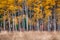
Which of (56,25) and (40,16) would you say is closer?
(40,16)

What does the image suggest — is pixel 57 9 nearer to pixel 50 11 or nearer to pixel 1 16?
pixel 50 11

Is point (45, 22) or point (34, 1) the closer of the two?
point (34, 1)

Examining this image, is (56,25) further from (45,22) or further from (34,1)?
(34,1)

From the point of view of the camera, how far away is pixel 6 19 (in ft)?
56.9

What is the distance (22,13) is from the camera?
1739 centimetres

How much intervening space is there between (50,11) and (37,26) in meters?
1.94

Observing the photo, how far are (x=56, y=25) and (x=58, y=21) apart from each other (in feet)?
2.62

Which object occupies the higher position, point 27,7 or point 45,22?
point 27,7

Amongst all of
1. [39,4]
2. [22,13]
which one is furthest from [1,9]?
[39,4]

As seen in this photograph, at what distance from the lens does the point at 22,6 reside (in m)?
17.0

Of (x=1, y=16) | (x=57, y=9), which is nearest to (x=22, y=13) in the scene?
(x=1, y=16)

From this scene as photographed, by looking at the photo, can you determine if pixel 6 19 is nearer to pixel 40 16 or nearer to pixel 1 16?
pixel 1 16

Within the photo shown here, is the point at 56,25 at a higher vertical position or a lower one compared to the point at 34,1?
lower

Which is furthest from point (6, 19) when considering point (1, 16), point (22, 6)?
point (22, 6)
